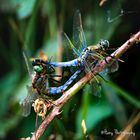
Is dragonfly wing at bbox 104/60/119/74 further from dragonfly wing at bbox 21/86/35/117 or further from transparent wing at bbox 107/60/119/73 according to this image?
dragonfly wing at bbox 21/86/35/117

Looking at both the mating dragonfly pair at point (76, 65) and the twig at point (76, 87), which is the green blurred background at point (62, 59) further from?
the twig at point (76, 87)

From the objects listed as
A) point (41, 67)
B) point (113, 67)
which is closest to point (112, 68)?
point (113, 67)

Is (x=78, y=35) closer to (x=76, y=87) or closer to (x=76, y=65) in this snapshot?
(x=76, y=65)

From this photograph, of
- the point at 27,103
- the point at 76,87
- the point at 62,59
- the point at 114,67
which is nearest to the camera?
the point at 76,87

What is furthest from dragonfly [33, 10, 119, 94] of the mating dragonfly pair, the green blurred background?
the green blurred background

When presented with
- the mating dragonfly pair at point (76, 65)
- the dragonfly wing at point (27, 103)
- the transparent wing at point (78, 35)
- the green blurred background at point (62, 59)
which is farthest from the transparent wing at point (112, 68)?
the green blurred background at point (62, 59)

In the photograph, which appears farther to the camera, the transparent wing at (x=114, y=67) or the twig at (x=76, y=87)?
the transparent wing at (x=114, y=67)

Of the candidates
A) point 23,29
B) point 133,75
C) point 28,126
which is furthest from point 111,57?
point 23,29
